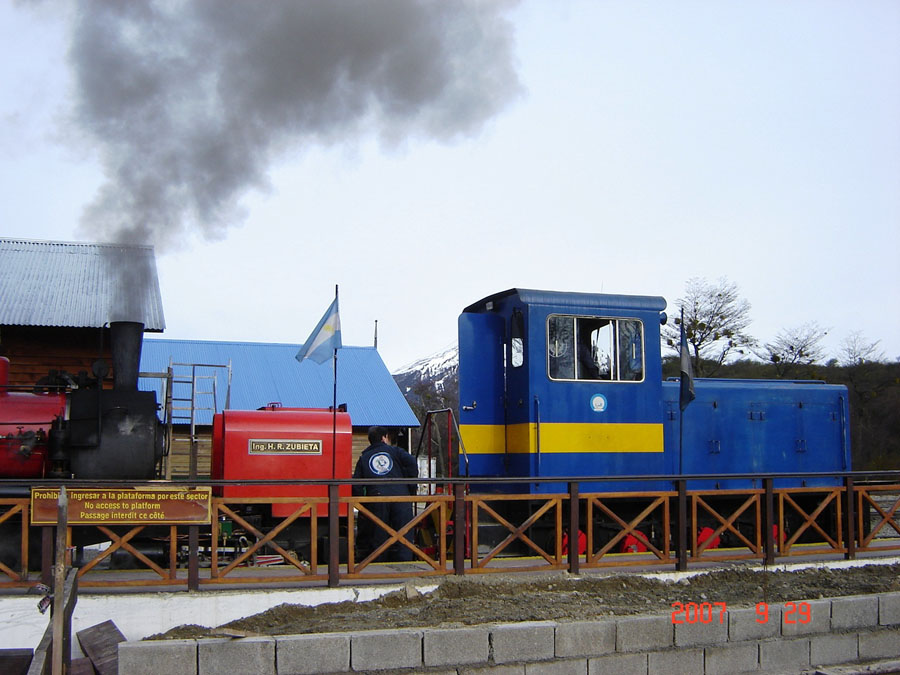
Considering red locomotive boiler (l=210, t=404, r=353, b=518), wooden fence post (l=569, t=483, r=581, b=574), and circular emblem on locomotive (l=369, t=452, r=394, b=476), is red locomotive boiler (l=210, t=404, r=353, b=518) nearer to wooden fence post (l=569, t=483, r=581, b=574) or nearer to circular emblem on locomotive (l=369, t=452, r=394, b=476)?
circular emblem on locomotive (l=369, t=452, r=394, b=476)

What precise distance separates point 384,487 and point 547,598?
2.74m

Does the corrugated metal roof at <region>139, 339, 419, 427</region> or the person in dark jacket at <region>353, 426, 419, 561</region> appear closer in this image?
the person in dark jacket at <region>353, 426, 419, 561</region>

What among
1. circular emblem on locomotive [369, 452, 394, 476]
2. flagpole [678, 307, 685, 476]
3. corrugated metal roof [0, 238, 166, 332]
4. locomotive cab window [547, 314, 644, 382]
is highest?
corrugated metal roof [0, 238, 166, 332]

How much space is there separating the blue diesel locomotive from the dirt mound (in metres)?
1.72

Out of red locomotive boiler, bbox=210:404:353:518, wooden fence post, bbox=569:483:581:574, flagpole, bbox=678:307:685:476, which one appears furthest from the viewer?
flagpole, bbox=678:307:685:476

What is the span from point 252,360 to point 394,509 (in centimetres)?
1927

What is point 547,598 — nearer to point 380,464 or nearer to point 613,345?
point 380,464

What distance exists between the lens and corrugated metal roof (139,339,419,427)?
2477 cm

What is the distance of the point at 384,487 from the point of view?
9141 mm

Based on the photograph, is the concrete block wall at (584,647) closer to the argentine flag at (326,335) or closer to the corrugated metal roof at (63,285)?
the argentine flag at (326,335)
